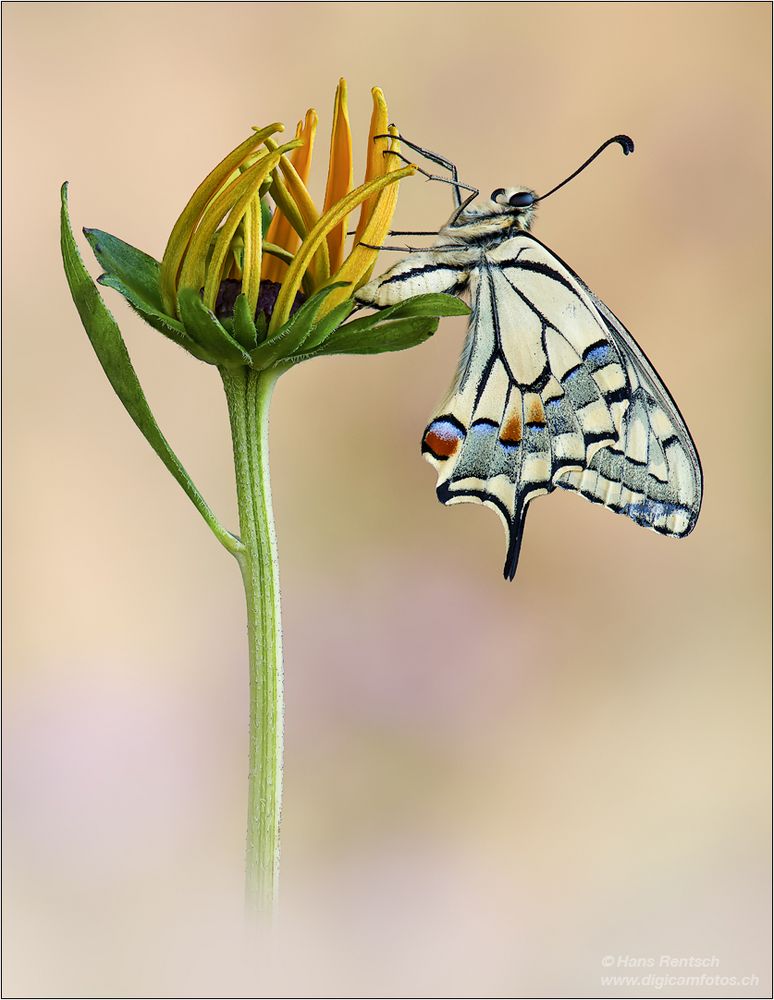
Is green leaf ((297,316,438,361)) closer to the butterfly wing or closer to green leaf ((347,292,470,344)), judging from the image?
green leaf ((347,292,470,344))

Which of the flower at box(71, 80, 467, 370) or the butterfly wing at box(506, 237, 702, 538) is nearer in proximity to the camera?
the flower at box(71, 80, 467, 370)

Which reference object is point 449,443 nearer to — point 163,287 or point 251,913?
point 163,287

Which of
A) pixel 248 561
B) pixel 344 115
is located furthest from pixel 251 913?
pixel 344 115

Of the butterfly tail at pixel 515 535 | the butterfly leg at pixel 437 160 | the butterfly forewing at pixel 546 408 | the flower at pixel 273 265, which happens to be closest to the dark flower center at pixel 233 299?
the flower at pixel 273 265

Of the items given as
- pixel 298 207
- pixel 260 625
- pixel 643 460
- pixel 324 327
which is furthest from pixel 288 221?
pixel 643 460

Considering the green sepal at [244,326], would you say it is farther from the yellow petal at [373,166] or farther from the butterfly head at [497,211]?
the butterfly head at [497,211]

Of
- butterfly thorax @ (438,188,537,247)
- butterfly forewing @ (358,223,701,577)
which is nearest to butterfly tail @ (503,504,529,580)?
→ butterfly forewing @ (358,223,701,577)
